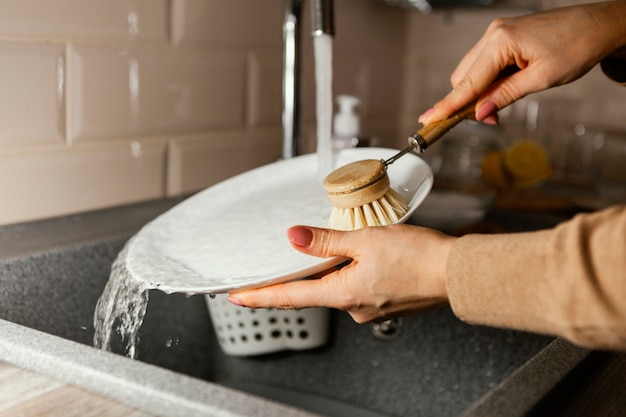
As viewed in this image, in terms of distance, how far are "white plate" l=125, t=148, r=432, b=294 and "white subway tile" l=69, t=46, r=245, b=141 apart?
180 millimetres

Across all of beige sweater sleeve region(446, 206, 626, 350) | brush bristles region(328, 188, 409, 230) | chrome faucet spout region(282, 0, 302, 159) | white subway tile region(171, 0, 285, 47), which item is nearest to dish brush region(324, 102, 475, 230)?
brush bristles region(328, 188, 409, 230)

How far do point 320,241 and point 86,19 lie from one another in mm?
452

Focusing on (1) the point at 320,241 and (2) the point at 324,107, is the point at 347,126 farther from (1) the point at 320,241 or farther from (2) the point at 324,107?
(1) the point at 320,241

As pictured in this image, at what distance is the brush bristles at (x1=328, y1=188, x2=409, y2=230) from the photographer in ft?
1.92

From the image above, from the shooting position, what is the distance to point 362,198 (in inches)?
22.6

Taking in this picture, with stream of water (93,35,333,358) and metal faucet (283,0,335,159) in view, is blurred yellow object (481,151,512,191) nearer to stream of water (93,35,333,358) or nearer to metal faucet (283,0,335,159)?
metal faucet (283,0,335,159)

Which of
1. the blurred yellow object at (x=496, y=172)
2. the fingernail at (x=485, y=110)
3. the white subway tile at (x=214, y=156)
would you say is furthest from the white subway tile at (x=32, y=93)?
the blurred yellow object at (x=496, y=172)

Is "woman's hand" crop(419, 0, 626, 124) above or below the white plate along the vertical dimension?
above

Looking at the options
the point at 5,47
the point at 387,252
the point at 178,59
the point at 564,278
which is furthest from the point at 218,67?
the point at 564,278

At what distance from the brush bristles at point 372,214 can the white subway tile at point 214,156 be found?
0.42 m

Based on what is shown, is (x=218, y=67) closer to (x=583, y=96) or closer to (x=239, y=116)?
(x=239, y=116)

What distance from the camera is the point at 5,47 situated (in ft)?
2.47

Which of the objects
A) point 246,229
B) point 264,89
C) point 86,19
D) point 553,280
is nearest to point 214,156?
point 264,89

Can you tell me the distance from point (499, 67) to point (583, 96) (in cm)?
83
